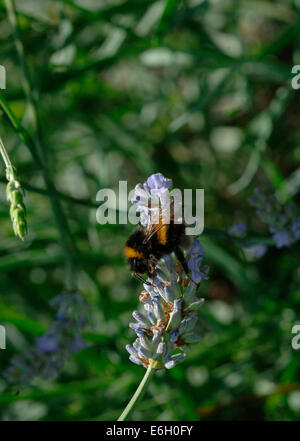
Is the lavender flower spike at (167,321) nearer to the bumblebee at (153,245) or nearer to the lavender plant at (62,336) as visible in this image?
the bumblebee at (153,245)

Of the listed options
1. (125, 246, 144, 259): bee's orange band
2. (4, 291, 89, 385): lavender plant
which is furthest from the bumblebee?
(4, 291, 89, 385): lavender plant

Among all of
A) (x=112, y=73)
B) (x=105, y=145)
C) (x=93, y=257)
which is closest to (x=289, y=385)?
(x=93, y=257)

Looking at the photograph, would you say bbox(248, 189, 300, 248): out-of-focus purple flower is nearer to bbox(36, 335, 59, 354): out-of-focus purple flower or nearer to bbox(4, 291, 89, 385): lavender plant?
bbox(4, 291, 89, 385): lavender plant

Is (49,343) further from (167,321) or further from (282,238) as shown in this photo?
(282,238)

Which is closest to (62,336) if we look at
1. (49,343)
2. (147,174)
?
(49,343)

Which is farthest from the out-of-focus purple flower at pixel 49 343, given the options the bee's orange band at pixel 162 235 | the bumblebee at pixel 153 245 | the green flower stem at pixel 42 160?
the bee's orange band at pixel 162 235
